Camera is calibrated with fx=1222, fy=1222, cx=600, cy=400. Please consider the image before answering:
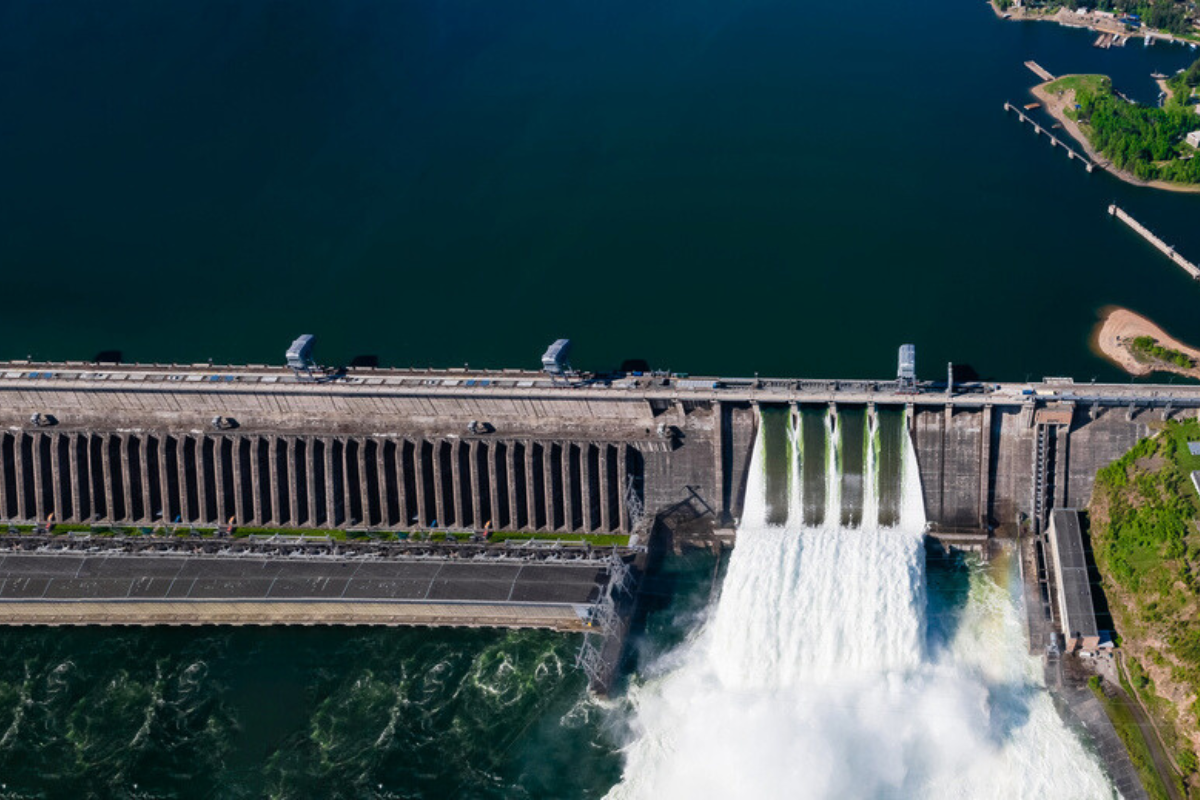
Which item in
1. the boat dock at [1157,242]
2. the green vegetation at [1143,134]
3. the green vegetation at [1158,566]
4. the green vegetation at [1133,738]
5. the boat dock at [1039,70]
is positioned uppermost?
the boat dock at [1039,70]

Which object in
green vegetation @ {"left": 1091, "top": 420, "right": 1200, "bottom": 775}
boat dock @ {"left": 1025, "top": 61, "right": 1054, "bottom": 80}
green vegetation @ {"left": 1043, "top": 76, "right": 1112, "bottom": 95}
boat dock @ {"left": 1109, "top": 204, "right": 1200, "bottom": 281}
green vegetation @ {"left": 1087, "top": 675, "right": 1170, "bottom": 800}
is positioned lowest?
→ green vegetation @ {"left": 1087, "top": 675, "right": 1170, "bottom": 800}

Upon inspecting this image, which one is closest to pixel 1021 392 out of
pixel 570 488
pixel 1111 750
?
pixel 1111 750

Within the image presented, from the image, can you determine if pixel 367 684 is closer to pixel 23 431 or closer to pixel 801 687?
pixel 801 687

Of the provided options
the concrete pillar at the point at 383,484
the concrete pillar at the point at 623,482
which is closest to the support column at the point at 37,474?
the concrete pillar at the point at 383,484

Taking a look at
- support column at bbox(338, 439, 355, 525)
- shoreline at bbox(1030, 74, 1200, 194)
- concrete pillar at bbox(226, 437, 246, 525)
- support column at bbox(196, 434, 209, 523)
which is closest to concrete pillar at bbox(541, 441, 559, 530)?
support column at bbox(338, 439, 355, 525)

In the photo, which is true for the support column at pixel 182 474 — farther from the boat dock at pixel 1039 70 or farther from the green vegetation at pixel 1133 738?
the boat dock at pixel 1039 70

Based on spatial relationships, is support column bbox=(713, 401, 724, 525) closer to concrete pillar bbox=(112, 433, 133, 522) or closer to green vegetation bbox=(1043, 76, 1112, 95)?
concrete pillar bbox=(112, 433, 133, 522)
